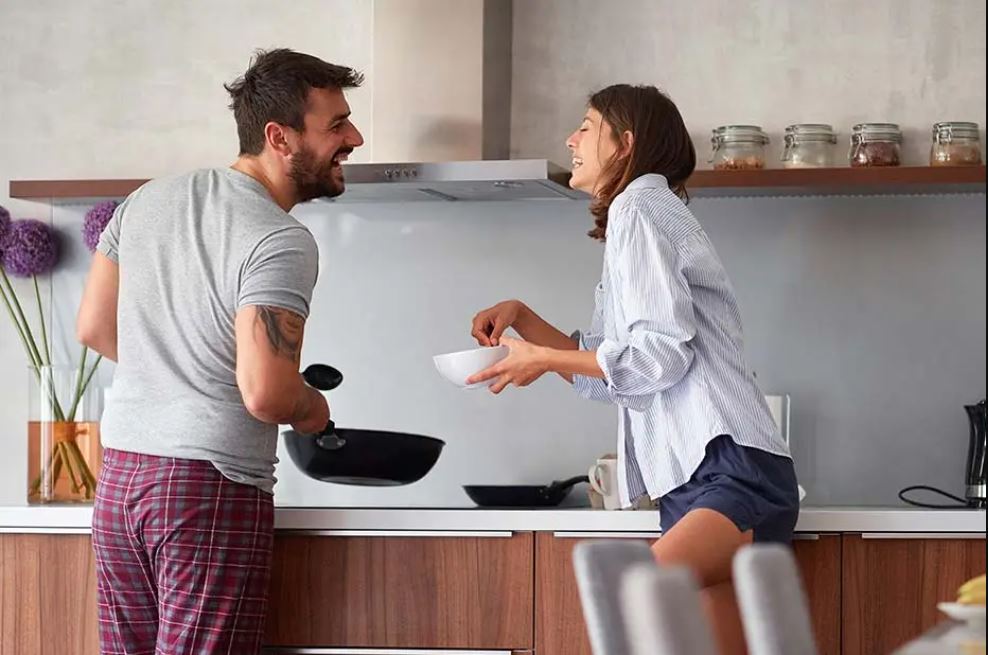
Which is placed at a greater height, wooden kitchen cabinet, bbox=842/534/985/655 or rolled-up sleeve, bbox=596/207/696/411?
rolled-up sleeve, bbox=596/207/696/411

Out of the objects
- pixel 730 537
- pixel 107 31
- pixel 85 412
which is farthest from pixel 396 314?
pixel 730 537

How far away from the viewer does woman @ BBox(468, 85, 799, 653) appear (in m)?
2.21

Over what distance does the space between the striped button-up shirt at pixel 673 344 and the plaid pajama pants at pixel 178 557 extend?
687 millimetres

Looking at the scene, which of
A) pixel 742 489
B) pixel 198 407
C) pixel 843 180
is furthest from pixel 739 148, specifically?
pixel 198 407

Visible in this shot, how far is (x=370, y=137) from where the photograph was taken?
12.0ft

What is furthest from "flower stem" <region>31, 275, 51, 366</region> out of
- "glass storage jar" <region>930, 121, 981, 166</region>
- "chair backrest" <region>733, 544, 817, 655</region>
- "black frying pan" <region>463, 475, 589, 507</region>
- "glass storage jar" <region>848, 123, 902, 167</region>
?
"chair backrest" <region>733, 544, 817, 655</region>

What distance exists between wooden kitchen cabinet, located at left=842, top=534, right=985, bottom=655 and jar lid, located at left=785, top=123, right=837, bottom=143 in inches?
40.8

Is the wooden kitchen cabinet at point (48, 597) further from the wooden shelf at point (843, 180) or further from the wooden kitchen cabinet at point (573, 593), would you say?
the wooden shelf at point (843, 180)

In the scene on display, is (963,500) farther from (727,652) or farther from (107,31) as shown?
(107,31)

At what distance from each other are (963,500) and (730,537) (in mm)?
1297

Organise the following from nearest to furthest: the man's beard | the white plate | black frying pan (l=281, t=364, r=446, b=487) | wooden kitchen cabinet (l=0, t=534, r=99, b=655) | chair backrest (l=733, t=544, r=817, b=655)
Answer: chair backrest (l=733, t=544, r=817, b=655) → the white plate → the man's beard → wooden kitchen cabinet (l=0, t=534, r=99, b=655) → black frying pan (l=281, t=364, r=446, b=487)

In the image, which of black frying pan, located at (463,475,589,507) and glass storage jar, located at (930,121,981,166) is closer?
glass storage jar, located at (930,121,981,166)

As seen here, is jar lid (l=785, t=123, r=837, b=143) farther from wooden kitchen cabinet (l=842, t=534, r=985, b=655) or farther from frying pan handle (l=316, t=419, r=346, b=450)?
frying pan handle (l=316, t=419, r=346, b=450)

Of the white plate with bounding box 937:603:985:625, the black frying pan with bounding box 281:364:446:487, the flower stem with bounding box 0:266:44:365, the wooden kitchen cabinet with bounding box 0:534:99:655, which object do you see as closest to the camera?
the white plate with bounding box 937:603:985:625
